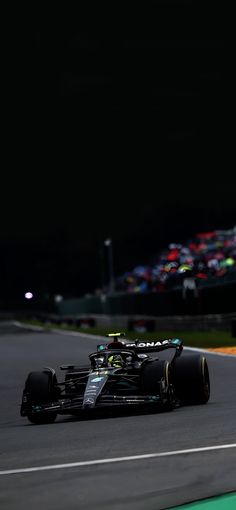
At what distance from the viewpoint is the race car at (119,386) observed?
12180 mm

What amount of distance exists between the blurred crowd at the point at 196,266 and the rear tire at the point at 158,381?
3.31ft

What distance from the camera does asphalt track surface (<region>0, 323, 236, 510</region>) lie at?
22.7 ft

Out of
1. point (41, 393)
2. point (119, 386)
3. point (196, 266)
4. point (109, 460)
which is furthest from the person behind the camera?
point (196, 266)

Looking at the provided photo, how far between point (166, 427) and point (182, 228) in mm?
154124

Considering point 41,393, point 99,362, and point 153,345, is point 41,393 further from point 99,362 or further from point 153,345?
point 153,345

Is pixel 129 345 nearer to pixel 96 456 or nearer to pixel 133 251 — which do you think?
pixel 96 456

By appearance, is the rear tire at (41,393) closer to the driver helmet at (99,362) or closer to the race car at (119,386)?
the race car at (119,386)

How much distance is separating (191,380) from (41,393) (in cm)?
179

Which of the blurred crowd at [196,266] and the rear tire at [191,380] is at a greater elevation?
the blurred crowd at [196,266]

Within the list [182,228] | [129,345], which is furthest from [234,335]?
[182,228]

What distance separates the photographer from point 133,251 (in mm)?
168375

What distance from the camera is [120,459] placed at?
8.61 meters

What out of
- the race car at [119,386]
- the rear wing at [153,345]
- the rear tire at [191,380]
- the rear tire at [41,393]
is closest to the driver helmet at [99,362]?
the race car at [119,386]

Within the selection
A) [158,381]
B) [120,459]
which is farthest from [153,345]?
Result: [120,459]
